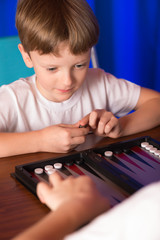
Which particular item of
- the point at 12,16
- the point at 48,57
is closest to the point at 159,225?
the point at 48,57

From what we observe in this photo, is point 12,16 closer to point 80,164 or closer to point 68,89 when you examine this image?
point 68,89

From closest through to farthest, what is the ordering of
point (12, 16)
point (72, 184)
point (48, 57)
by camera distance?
point (72, 184) < point (48, 57) < point (12, 16)

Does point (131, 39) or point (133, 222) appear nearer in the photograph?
point (133, 222)

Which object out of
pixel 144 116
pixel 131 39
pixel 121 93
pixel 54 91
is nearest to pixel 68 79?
pixel 54 91

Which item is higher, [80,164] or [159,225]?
[159,225]

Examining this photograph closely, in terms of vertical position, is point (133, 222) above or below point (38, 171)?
above

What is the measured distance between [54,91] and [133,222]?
1.04 m

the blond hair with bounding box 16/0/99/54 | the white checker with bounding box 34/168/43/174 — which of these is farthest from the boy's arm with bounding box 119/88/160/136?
the white checker with bounding box 34/168/43/174

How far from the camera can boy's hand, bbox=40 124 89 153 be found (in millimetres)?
1213

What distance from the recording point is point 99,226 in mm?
505

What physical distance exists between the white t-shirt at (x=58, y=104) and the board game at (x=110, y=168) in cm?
47

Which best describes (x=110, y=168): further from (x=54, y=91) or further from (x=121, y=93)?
(x=121, y=93)

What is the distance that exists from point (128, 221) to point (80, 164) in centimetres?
60

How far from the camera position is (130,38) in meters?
3.15
